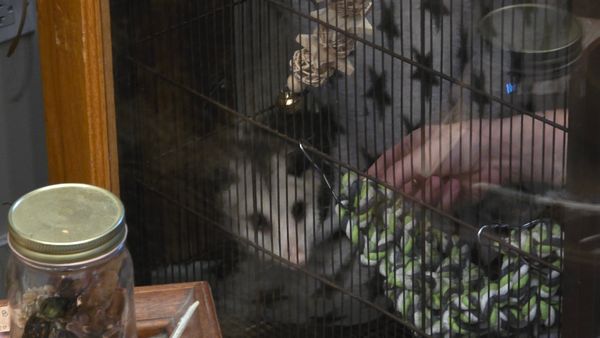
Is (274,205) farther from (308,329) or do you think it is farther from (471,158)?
(471,158)

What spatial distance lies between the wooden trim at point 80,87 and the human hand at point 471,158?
1.40ft

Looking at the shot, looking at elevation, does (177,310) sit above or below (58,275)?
below

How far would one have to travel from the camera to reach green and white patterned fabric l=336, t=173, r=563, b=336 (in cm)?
141

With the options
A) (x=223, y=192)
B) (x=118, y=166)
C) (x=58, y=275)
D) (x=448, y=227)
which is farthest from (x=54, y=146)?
(x=58, y=275)

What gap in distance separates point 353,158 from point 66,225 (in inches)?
26.0

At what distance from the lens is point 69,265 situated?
904 mm

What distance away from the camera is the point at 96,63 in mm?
1652

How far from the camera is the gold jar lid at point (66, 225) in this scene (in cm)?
90

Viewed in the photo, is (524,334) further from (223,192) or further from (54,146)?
(54,146)

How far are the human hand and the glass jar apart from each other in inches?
22.2

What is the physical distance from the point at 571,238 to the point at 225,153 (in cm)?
53

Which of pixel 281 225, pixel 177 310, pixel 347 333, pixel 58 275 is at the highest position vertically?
pixel 58 275

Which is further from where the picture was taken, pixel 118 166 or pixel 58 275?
pixel 118 166

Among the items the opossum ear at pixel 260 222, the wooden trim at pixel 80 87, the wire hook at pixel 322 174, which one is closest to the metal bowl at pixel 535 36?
the wire hook at pixel 322 174
